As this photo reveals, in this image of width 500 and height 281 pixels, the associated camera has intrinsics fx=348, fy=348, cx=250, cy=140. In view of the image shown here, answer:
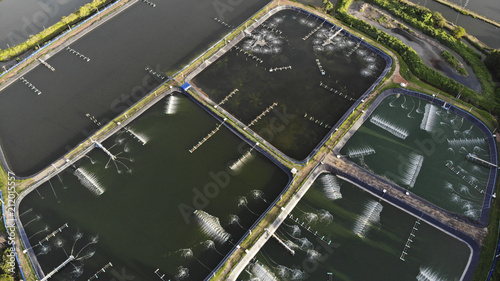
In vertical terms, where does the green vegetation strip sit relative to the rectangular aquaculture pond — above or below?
above

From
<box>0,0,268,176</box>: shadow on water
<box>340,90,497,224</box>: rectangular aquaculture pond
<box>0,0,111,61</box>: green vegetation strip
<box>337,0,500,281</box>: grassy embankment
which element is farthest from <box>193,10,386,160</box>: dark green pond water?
<box>0,0,111,61</box>: green vegetation strip

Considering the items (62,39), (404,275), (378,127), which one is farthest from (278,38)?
(404,275)

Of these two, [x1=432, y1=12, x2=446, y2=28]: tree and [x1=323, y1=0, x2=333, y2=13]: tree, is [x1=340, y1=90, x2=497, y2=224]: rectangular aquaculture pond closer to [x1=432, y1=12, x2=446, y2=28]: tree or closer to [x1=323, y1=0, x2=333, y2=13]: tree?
[x1=432, y1=12, x2=446, y2=28]: tree

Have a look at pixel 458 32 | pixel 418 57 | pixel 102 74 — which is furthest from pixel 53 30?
pixel 458 32

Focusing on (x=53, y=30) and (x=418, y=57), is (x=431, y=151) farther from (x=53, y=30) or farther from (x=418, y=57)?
(x=53, y=30)

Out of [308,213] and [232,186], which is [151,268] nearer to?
[232,186]

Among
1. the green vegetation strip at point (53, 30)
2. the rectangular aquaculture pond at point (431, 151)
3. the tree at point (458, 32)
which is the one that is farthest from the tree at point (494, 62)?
the green vegetation strip at point (53, 30)

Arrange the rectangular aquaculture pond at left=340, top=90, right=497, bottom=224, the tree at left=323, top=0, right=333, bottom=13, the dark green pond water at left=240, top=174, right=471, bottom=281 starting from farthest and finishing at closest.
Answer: the tree at left=323, top=0, right=333, bottom=13 < the rectangular aquaculture pond at left=340, top=90, right=497, bottom=224 < the dark green pond water at left=240, top=174, right=471, bottom=281
